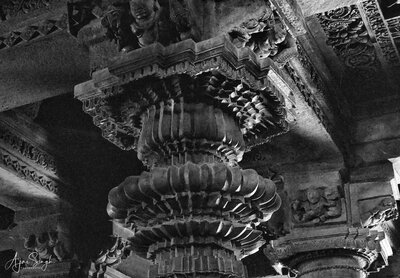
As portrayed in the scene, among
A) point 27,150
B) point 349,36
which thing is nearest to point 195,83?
point 349,36

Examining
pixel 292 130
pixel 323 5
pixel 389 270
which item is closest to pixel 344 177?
pixel 292 130

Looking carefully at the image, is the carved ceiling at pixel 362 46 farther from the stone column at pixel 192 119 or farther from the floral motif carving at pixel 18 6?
the floral motif carving at pixel 18 6

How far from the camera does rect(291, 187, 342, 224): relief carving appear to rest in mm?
5871

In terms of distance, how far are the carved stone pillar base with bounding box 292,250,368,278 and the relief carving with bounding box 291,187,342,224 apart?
28 cm

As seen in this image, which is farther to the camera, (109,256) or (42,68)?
(109,256)

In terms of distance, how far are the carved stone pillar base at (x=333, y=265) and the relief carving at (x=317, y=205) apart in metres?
0.28

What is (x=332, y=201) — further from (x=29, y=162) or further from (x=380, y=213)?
(x=29, y=162)

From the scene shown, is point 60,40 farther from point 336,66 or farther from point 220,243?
point 336,66

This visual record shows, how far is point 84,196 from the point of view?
23.9 feet

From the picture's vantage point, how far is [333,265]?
5.76 metres

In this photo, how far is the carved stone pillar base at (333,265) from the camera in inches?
226

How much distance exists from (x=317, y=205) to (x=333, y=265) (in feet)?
1.58

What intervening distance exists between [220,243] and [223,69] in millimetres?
857

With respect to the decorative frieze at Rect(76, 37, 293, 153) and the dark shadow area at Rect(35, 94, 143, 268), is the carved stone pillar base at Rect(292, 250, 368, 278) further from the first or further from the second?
the dark shadow area at Rect(35, 94, 143, 268)
